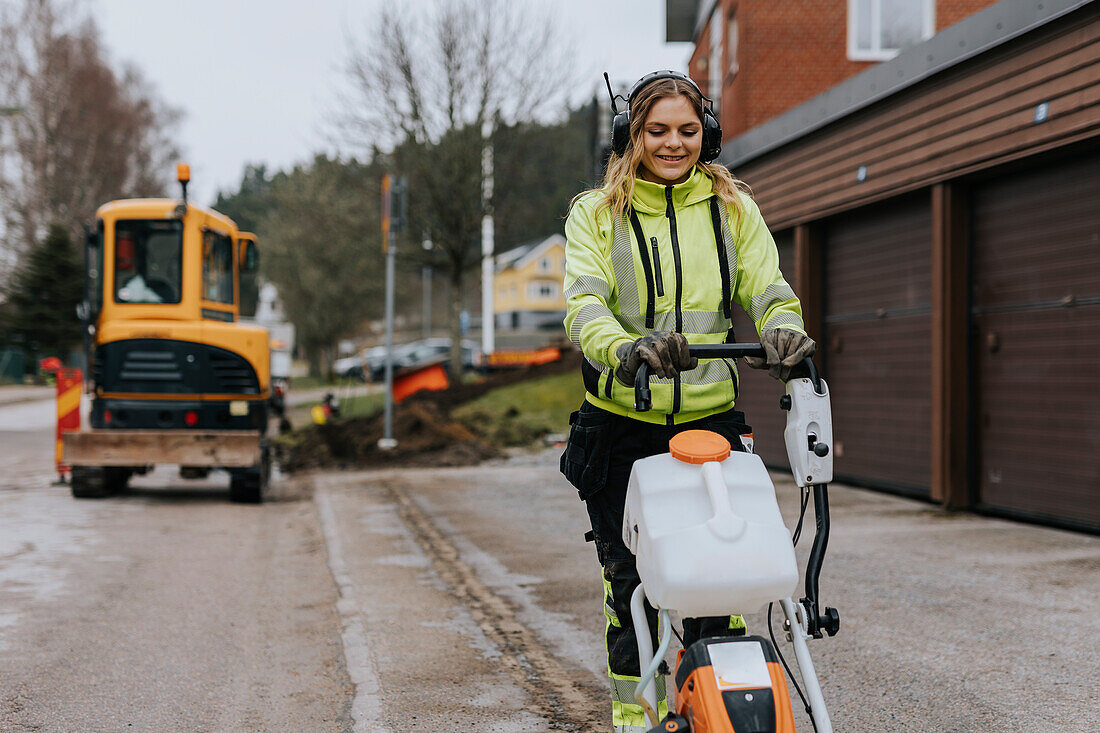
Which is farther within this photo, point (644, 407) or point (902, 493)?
point (902, 493)

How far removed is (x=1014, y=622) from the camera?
17.8 ft

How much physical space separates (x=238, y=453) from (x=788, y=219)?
6.69 m

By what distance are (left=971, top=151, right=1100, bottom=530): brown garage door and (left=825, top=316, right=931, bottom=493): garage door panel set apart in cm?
81

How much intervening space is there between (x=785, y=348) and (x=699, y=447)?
1.21 feet

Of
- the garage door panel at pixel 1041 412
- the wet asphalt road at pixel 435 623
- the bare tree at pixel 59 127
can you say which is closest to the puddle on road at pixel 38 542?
the wet asphalt road at pixel 435 623

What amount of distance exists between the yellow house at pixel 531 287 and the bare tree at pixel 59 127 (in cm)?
5086

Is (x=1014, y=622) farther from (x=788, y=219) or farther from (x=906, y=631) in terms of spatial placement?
(x=788, y=219)

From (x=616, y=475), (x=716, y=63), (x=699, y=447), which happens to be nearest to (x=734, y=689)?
(x=699, y=447)

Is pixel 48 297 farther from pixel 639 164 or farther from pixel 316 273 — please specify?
pixel 639 164

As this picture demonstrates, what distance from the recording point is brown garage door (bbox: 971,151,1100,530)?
8133mm

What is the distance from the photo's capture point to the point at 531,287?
95.9 m

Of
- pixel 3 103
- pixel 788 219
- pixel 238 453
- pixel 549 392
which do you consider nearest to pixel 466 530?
pixel 238 453

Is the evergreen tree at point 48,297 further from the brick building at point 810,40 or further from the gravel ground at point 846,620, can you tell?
the gravel ground at point 846,620

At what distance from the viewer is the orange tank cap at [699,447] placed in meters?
2.45
